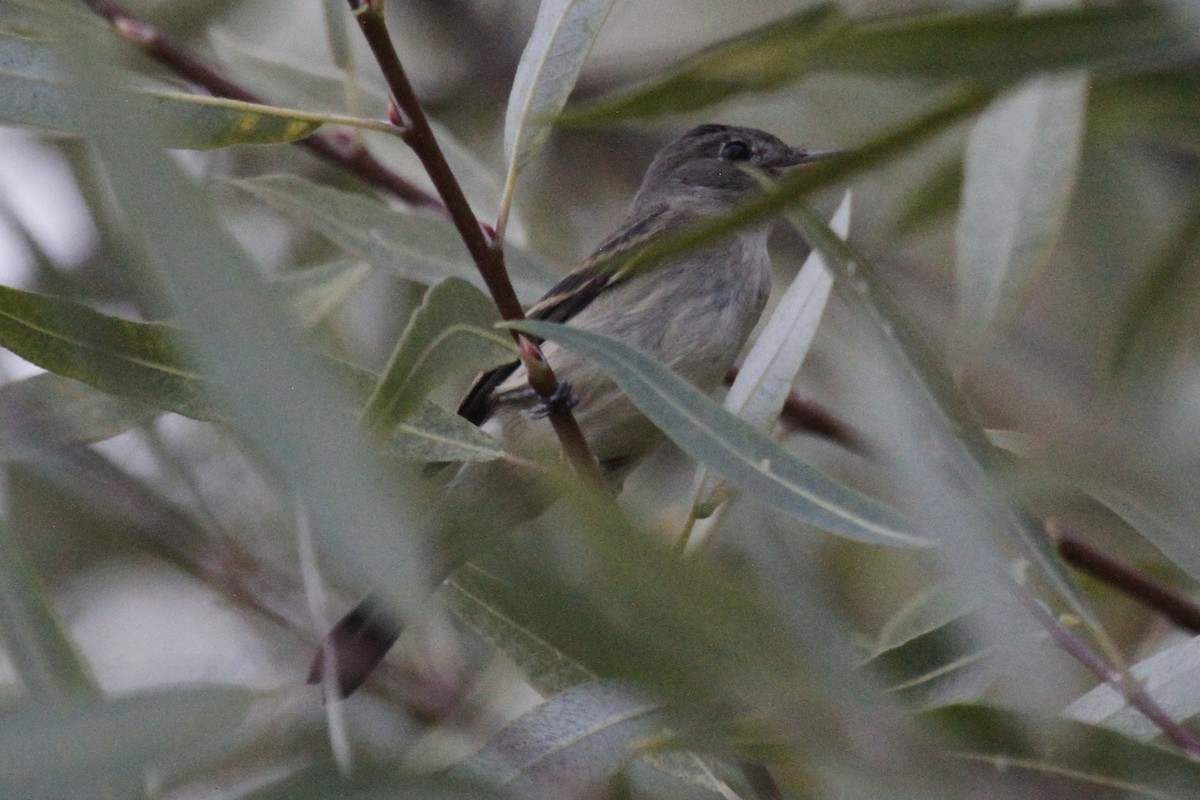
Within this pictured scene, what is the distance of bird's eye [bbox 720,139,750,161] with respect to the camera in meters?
3.92

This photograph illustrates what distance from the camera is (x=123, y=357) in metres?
1.91

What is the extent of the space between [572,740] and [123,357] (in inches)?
30.6

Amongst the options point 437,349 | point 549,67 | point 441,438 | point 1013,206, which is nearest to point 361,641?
point 441,438

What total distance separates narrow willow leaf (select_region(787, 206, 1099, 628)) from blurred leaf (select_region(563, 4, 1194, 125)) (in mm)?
462

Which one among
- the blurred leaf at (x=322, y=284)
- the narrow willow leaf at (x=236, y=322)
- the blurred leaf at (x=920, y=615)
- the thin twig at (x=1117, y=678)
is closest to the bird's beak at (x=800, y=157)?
the blurred leaf at (x=322, y=284)

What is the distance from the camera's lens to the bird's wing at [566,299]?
3.04 metres

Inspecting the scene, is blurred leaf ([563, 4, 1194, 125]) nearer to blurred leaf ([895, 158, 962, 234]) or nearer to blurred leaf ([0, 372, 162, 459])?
blurred leaf ([895, 158, 962, 234])

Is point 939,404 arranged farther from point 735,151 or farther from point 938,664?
point 735,151

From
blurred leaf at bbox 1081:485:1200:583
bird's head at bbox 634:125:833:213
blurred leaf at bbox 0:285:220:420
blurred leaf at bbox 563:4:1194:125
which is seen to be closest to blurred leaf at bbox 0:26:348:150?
blurred leaf at bbox 0:285:220:420

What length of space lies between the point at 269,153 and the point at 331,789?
3673 mm

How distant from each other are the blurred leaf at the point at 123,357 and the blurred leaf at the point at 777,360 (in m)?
0.83

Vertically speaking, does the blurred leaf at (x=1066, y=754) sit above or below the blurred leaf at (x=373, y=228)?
below

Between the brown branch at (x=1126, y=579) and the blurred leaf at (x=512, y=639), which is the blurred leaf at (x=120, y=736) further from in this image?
the brown branch at (x=1126, y=579)

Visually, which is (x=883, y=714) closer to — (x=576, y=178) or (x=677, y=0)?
(x=576, y=178)
